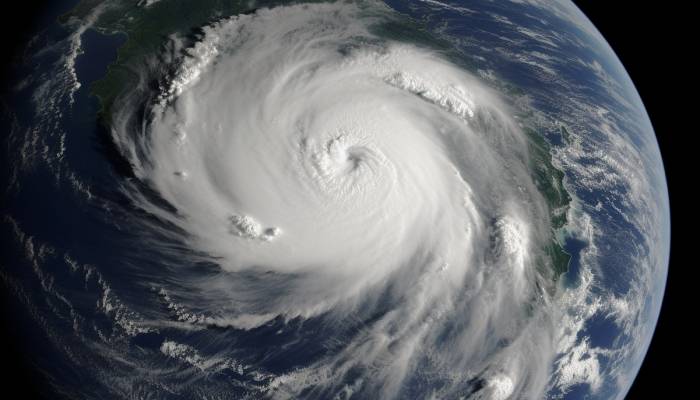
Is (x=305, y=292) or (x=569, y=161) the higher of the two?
(x=569, y=161)

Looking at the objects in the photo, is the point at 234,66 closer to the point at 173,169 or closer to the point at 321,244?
the point at 173,169

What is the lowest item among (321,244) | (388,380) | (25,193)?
(388,380)

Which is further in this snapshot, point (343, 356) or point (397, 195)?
point (397, 195)

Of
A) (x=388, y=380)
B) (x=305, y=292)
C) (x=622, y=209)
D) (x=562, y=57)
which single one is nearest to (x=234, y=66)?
(x=305, y=292)

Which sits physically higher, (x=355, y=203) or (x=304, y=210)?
(x=355, y=203)

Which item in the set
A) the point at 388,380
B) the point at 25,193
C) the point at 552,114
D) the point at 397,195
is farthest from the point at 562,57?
the point at 25,193

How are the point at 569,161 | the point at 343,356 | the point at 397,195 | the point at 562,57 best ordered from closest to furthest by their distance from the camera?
the point at 343,356
the point at 397,195
the point at 569,161
the point at 562,57

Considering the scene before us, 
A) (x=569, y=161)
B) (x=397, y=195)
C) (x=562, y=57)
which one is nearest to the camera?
(x=397, y=195)
